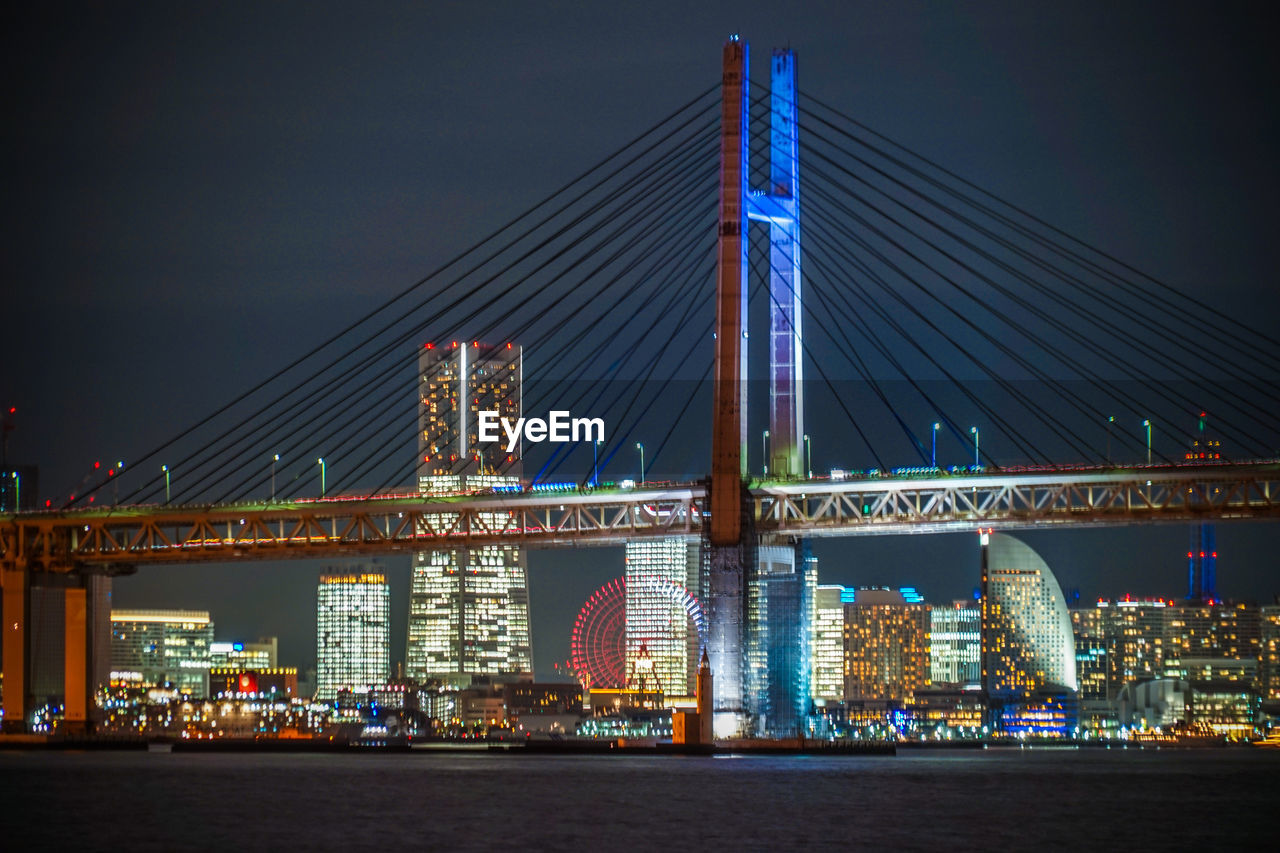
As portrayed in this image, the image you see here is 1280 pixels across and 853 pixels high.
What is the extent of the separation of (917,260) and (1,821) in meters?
28.8

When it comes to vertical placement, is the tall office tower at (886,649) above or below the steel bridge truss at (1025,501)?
below

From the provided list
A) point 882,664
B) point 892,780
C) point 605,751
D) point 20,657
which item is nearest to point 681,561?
point 882,664

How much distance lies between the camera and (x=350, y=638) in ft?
646

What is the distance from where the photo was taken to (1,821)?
44406 millimetres

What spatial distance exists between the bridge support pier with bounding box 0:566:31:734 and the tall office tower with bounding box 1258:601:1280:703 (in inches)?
4841

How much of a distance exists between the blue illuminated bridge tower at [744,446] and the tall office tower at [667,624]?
287 feet

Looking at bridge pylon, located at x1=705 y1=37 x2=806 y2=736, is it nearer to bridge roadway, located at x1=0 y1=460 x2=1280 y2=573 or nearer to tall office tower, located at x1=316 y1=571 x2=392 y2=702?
bridge roadway, located at x1=0 y1=460 x2=1280 y2=573

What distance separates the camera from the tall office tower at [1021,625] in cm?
15738

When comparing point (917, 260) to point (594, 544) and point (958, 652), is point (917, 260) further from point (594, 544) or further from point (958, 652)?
point (958, 652)

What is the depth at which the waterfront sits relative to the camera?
4153 centimetres

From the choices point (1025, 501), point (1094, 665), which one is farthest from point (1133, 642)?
point (1025, 501)

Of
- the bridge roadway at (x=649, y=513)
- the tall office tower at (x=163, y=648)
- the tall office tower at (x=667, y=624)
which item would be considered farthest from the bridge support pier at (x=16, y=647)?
the tall office tower at (x=163, y=648)

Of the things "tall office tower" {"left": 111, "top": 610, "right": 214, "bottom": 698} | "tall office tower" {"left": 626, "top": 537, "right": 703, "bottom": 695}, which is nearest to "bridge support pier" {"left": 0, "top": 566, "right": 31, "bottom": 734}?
"tall office tower" {"left": 626, "top": 537, "right": 703, "bottom": 695}

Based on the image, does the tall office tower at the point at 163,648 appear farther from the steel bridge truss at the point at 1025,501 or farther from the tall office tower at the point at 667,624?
the steel bridge truss at the point at 1025,501
